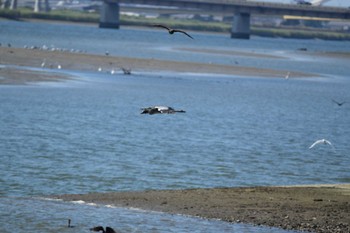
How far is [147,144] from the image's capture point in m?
31.0

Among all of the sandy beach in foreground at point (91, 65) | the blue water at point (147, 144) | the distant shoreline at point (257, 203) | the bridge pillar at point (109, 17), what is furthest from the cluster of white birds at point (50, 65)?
the bridge pillar at point (109, 17)

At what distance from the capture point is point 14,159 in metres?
25.9

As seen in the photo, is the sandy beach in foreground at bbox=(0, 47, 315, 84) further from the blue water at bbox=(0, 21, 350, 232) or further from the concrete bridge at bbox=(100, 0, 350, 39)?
the concrete bridge at bbox=(100, 0, 350, 39)

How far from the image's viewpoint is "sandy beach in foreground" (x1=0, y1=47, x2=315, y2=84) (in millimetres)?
52434

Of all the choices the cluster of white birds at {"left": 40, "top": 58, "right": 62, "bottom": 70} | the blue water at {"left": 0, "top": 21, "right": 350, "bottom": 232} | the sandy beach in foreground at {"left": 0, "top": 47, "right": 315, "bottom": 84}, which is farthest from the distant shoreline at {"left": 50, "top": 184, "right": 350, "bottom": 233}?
the cluster of white birds at {"left": 40, "top": 58, "right": 62, "bottom": 70}

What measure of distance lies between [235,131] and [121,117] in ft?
14.2

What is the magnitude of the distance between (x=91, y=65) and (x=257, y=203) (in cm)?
4242

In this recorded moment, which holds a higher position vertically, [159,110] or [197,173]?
[159,110]

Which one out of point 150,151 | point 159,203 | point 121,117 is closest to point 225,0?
point 121,117

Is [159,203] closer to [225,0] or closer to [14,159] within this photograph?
[14,159]

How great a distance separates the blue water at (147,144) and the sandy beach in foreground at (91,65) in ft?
8.59

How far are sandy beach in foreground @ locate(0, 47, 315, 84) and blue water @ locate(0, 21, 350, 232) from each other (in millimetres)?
2617

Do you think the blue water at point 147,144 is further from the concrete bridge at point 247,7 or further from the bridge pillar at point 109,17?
the bridge pillar at point 109,17

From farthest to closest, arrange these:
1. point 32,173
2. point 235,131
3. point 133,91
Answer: point 133,91 → point 235,131 → point 32,173
